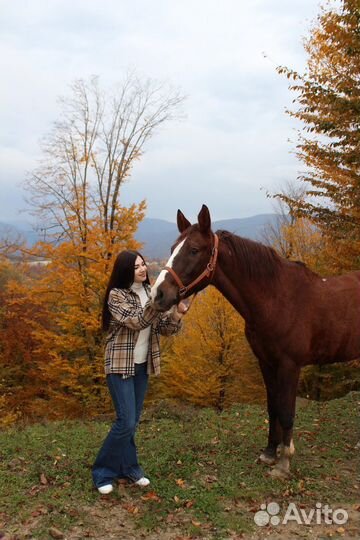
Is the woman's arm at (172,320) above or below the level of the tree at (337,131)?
below

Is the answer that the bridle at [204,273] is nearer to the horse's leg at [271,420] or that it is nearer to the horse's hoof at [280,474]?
the horse's leg at [271,420]

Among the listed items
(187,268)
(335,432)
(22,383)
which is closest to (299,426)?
(335,432)

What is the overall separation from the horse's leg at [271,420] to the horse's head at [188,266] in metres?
1.34

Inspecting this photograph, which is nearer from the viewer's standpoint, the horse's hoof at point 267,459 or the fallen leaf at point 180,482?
the fallen leaf at point 180,482

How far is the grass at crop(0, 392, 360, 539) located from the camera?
3633 mm

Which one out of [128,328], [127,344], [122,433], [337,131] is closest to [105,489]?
[122,433]

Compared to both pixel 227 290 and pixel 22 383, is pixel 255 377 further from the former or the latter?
pixel 227 290

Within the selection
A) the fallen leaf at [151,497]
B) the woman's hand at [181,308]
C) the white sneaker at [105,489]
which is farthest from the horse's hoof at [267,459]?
the woman's hand at [181,308]

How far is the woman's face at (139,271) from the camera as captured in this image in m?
3.85

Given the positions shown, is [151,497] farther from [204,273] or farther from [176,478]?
[204,273]

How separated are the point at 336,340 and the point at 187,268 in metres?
1.95

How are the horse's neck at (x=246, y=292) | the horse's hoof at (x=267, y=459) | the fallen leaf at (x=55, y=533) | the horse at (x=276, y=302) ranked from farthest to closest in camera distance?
1. the horse's hoof at (x=267, y=459)
2. the horse's neck at (x=246, y=292)
3. the horse at (x=276, y=302)
4. the fallen leaf at (x=55, y=533)

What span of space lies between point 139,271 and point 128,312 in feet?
1.33

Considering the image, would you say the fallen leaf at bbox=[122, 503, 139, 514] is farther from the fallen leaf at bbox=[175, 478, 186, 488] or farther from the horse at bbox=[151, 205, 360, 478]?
the horse at bbox=[151, 205, 360, 478]
